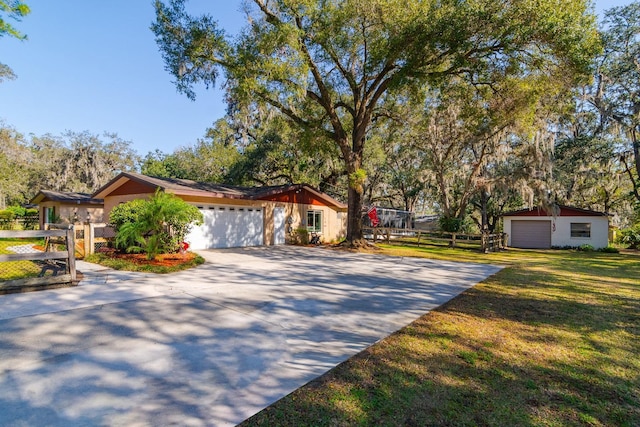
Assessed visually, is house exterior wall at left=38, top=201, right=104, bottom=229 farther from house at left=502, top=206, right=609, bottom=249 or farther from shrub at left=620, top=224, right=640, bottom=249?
shrub at left=620, top=224, right=640, bottom=249

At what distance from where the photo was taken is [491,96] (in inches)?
522

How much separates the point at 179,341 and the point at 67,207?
19.2 meters

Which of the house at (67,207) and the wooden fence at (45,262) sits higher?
the house at (67,207)

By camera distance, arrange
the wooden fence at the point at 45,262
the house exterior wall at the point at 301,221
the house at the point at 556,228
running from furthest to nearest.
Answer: the house at the point at 556,228 < the house exterior wall at the point at 301,221 < the wooden fence at the point at 45,262

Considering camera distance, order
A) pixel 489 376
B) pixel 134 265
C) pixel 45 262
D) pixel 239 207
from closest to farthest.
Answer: pixel 489 376 → pixel 45 262 → pixel 134 265 → pixel 239 207

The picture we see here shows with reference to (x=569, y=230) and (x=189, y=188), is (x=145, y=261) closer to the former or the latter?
(x=189, y=188)

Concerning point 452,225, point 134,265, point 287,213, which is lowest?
point 134,265

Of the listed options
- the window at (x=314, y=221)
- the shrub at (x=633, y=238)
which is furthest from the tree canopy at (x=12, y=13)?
the shrub at (x=633, y=238)

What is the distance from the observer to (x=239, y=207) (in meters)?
15.4

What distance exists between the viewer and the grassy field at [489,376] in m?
2.50

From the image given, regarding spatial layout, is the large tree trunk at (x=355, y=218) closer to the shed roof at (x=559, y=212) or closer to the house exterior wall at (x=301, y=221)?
the house exterior wall at (x=301, y=221)

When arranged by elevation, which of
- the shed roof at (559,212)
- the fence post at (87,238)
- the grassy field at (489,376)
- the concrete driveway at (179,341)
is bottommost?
the grassy field at (489,376)

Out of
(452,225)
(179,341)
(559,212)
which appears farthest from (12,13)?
(559,212)

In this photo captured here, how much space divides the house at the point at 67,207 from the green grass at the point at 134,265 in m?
9.61
